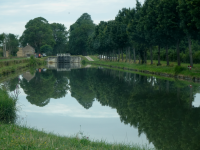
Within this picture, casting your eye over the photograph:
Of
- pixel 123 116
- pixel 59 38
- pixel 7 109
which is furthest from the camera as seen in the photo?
pixel 59 38

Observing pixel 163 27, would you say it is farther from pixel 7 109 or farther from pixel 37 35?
pixel 37 35

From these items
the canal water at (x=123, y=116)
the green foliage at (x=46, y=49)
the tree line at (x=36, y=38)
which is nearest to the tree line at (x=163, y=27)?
the canal water at (x=123, y=116)

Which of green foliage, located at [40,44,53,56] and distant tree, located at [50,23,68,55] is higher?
distant tree, located at [50,23,68,55]

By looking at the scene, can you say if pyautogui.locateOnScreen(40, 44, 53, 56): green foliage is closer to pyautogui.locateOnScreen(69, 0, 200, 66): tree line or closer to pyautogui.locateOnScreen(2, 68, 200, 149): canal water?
pyautogui.locateOnScreen(69, 0, 200, 66): tree line

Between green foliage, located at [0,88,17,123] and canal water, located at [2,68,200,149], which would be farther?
green foliage, located at [0,88,17,123]

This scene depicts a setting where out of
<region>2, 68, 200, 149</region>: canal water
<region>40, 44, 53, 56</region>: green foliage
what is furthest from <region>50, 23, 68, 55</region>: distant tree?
<region>2, 68, 200, 149</region>: canal water

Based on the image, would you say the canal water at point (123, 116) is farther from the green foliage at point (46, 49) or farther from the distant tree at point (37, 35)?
the distant tree at point (37, 35)

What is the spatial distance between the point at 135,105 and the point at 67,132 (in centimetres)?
601

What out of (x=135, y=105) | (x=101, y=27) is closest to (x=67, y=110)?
(x=135, y=105)

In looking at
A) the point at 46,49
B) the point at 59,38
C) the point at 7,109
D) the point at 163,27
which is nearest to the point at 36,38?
the point at 46,49

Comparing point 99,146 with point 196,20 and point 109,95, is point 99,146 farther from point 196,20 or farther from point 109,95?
point 196,20

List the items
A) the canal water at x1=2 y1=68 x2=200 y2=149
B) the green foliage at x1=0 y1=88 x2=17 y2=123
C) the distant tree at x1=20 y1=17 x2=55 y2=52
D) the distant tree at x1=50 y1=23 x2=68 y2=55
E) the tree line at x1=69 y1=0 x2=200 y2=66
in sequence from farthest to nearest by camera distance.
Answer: the distant tree at x1=50 y1=23 x2=68 y2=55 < the distant tree at x1=20 y1=17 x2=55 y2=52 < the tree line at x1=69 y1=0 x2=200 y2=66 < the green foliage at x1=0 y1=88 x2=17 y2=123 < the canal water at x1=2 y1=68 x2=200 y2=149

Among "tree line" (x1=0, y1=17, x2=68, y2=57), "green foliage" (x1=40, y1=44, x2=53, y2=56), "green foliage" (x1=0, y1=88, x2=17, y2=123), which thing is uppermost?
"tree line" (x1=0, y1=17, x2=68, y2=57)

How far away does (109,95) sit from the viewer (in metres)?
19.6
